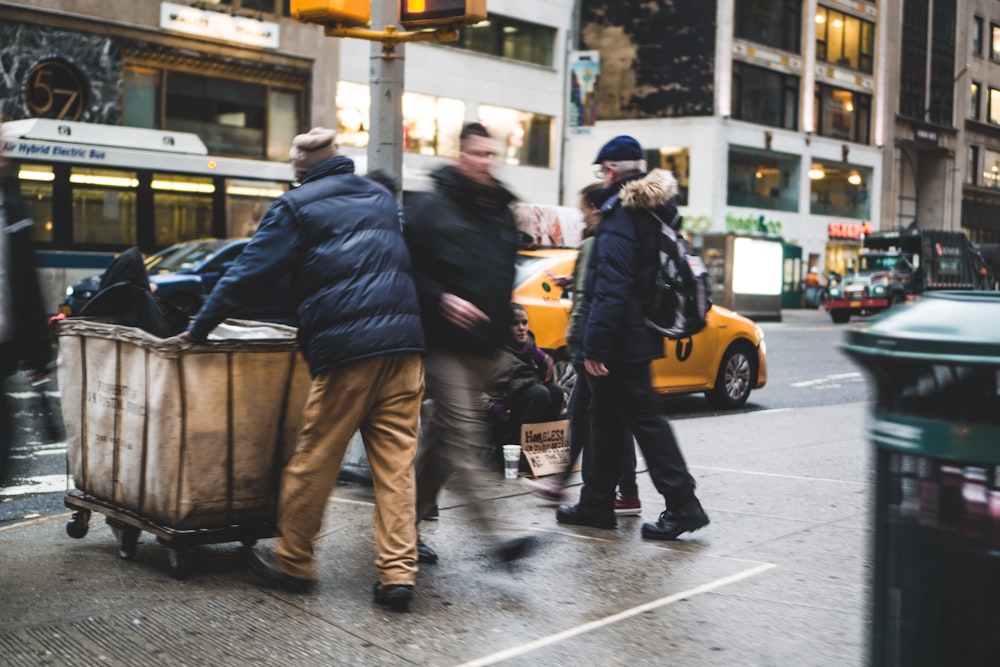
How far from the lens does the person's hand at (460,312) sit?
4.46 m

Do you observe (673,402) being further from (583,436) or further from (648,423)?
(648,423)

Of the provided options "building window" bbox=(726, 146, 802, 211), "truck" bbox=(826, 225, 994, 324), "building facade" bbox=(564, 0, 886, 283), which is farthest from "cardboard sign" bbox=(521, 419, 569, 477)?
"building window" bbox=(726, 146, 802, 211)

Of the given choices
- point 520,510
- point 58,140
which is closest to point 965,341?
point 520,510

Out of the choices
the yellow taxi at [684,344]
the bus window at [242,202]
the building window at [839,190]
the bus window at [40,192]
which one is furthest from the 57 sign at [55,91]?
the building window at [839,190]

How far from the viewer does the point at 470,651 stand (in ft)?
12.6

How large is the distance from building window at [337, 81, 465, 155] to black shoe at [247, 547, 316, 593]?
28335 millimetres

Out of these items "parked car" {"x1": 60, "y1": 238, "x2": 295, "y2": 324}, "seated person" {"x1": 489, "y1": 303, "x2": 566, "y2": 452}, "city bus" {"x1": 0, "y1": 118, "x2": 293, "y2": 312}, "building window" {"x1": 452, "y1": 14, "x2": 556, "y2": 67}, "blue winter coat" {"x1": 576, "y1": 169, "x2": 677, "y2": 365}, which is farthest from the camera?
"building window" {"x1": 452, "y1": 14, "x2": 556, "y2": 67}

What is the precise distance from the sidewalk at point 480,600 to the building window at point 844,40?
48.8 metres

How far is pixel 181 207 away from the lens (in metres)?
20.0

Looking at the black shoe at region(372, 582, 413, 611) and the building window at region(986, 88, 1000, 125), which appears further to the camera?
the building window at region(986, 88, 1000, 125)

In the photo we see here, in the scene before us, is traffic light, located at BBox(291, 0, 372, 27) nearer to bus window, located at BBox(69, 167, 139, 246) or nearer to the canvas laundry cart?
the canvas laundry cart

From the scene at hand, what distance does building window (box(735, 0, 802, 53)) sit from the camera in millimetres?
46844

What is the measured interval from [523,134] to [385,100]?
31176 millimetres

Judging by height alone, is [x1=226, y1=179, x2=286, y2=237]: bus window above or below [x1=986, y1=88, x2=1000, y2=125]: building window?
below
